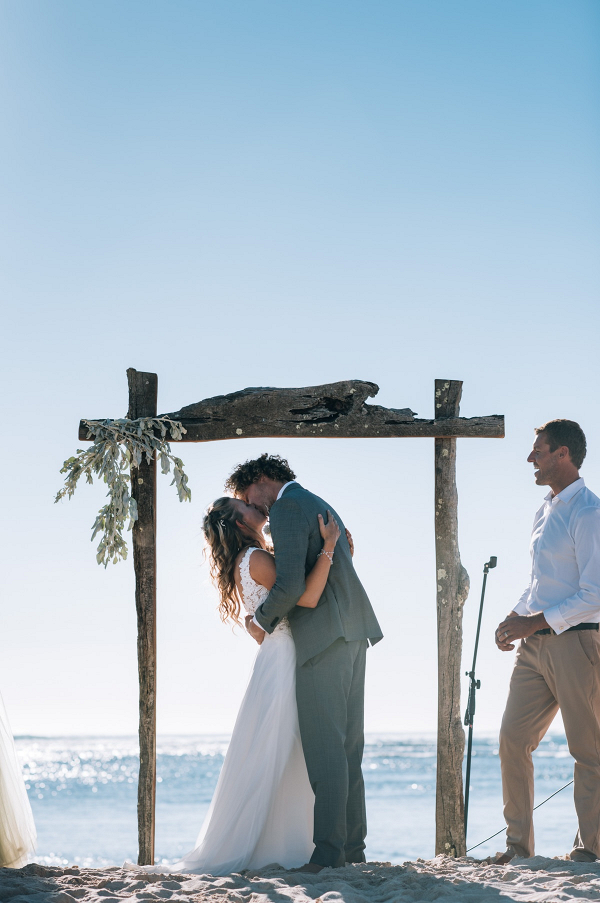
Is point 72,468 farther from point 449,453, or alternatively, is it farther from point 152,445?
point 449,453

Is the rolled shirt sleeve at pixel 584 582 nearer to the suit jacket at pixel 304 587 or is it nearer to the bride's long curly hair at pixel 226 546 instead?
the suit jacket at pixel 304 587

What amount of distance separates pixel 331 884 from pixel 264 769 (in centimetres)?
74

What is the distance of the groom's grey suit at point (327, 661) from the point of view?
Result: 3490 millimetres

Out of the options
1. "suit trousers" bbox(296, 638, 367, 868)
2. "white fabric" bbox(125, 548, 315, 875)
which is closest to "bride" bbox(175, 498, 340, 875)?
"white fabric" bbox(125, 548, 315, 875)

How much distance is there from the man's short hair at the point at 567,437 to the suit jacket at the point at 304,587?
1103mm

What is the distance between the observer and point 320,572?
12.0 feet

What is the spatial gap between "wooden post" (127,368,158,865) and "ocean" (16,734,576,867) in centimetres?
856

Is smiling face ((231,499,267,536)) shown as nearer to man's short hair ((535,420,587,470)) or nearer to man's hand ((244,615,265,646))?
man's hand ((244,615,265,646))

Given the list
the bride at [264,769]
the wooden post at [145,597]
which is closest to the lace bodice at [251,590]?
the bride at [264,769]

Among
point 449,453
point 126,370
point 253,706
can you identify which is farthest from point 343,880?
point 126,370

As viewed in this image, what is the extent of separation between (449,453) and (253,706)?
1.71 metres

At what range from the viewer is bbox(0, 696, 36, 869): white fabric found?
3414mm

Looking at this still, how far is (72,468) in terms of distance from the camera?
14.8ft

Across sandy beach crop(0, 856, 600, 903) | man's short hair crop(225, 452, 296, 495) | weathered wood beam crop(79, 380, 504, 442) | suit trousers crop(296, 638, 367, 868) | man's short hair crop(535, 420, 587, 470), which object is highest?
weathered wood beam crop(79, 380, 504, 442)
